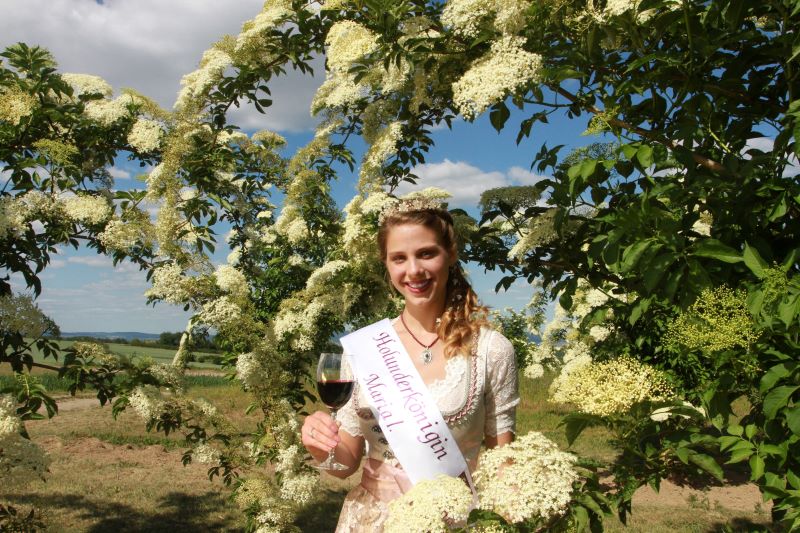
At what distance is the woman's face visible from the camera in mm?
2268

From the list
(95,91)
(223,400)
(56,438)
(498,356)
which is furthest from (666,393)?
(223,400)

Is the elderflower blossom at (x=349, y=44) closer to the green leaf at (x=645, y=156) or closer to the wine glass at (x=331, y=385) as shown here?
the green leaf at (x=645, y=156)

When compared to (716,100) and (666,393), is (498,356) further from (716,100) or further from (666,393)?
(716,100)

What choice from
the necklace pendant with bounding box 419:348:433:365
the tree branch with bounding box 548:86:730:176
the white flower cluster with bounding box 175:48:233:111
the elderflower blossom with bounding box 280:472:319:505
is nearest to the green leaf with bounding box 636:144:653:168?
the tree branch with bounding box 548:86:730:176

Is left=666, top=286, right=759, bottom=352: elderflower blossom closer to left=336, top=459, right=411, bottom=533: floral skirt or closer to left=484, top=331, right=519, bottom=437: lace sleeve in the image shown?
left=484, top=331, right=519, bottom=437: lace sleeve

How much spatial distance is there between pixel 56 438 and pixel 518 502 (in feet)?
31.2

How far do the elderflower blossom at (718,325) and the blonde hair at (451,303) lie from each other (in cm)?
76

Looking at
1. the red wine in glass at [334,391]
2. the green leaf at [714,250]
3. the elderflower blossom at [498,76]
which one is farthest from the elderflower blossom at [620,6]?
the red wine in glass at [334,391]

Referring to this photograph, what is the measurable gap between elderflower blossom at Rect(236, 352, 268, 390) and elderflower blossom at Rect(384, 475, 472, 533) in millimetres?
2626

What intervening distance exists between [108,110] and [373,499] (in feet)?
10.1

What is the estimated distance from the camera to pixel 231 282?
13.2ft

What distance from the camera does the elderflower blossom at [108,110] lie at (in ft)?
12.9

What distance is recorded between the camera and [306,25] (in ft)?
11.3

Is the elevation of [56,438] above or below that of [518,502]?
below
